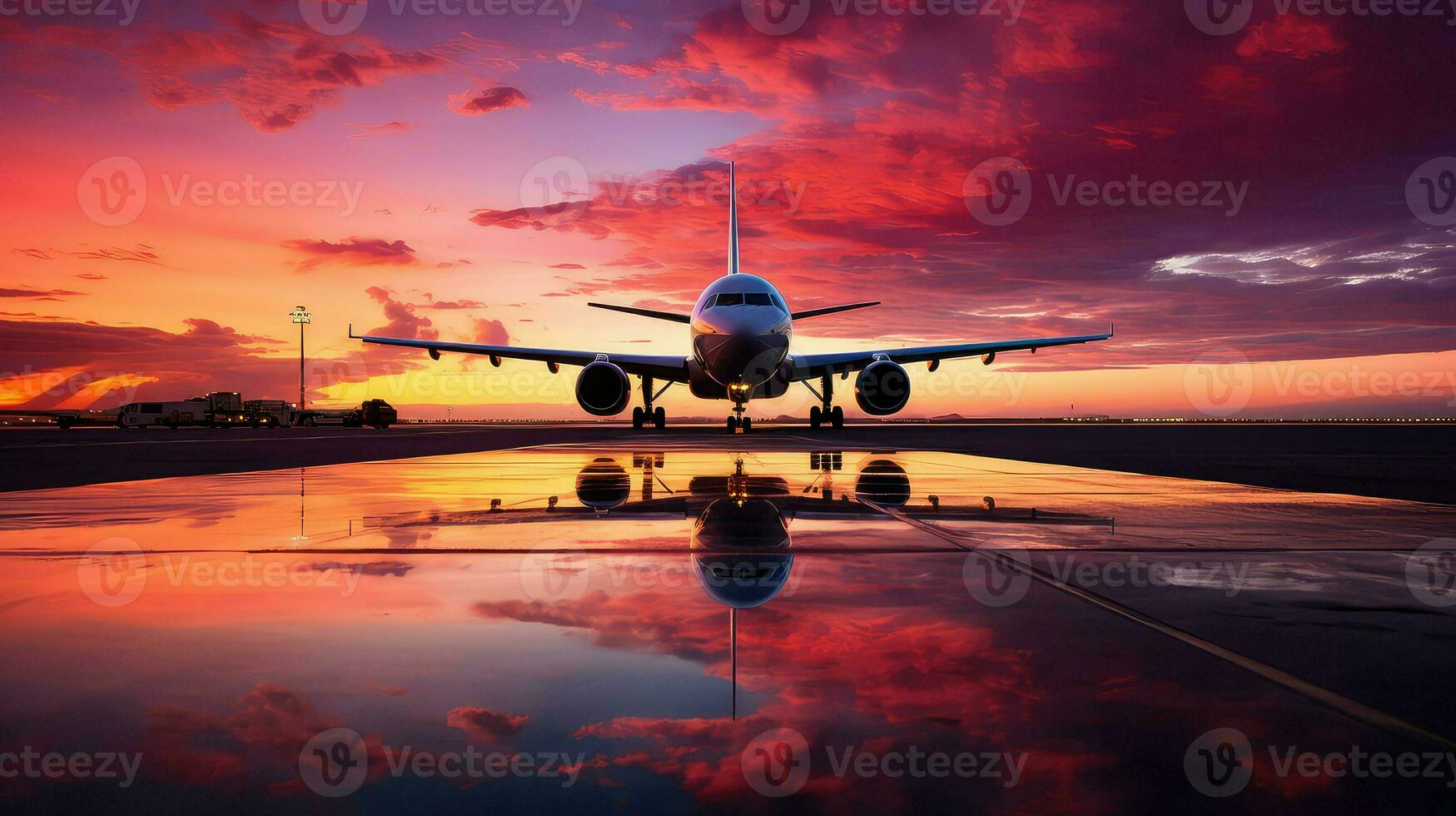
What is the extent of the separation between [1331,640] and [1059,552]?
8.12 ft

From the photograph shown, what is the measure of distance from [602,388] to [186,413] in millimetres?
49171

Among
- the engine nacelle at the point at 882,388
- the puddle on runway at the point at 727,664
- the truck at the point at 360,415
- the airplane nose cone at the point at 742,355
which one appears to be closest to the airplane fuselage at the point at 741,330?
the airplane nose cone at the point at 742,355

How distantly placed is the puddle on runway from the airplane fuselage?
1715 centimetres

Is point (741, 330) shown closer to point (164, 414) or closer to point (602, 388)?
point (602, 388)

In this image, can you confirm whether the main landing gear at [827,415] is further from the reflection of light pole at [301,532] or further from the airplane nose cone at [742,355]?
the reflection of light pole at [301,532]

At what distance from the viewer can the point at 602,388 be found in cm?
2848

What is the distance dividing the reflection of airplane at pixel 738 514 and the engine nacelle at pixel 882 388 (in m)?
15.8

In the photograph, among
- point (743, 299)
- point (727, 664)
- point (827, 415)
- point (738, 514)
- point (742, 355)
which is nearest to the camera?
point (727, 664)

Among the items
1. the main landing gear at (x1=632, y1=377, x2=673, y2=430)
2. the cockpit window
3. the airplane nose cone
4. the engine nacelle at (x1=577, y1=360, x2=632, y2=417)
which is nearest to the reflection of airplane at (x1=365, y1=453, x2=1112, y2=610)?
the airplane nose cone

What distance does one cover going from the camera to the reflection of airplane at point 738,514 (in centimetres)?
525

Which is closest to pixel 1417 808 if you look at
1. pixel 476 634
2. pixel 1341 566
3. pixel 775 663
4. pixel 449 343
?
pixel 775 663

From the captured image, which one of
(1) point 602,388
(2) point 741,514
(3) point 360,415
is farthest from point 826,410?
(3) point 360,415

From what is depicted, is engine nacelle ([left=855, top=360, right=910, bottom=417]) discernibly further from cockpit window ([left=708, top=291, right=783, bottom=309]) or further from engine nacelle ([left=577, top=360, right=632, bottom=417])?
engine nacelle ([left=577, top=360, right=632, bottom=417])

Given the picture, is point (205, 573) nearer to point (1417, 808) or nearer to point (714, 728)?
point (714, 728)
